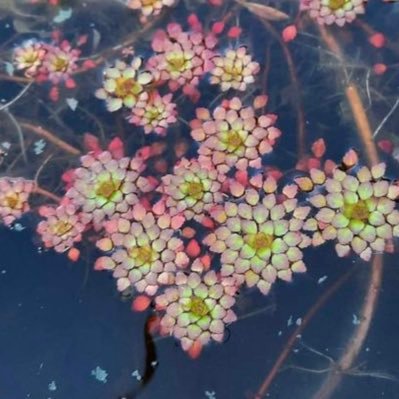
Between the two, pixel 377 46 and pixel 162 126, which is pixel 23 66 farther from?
pixel 377 46

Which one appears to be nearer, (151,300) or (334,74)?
(151,300)

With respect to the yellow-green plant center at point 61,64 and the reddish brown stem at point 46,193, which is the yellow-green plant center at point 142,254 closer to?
the reddish brown stem at point 46,193

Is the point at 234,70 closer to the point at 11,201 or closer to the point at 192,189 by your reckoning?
the point at 192,189

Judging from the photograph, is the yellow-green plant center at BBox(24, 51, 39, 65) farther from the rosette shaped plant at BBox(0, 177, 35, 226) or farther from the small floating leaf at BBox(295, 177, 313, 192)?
the small floating leaf at BBox(295, 177, 313, 192)

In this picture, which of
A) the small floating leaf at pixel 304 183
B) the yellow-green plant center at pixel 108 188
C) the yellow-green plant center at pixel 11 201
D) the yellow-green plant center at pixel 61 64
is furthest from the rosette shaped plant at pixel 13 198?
the small floating leaf at pixel 304 183

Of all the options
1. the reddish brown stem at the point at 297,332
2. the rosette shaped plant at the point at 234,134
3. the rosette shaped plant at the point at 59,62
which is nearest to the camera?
the reddish brown stem at the point at 297,332

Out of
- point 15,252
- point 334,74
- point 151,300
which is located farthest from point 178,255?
point 334,74
